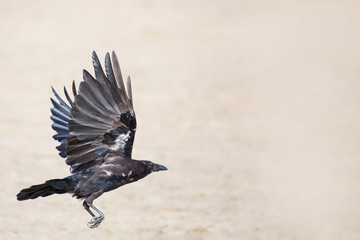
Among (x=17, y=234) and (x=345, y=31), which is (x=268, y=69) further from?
(x=17, y=234)

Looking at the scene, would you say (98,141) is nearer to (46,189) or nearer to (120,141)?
(120,141)

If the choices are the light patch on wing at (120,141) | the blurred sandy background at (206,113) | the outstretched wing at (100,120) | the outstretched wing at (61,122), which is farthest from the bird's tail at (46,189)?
the blurred sandy background at (206,113)

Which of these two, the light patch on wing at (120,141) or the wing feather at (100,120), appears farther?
the light patch on wing at (120,141)

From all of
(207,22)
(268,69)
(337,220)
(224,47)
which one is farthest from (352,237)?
(207,22)

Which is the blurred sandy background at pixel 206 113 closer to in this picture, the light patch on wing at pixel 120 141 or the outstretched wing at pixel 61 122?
the outstretched wing at pixel 61 122

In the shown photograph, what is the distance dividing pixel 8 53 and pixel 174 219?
737 centimetres

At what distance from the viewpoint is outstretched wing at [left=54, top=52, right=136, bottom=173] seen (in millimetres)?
6789

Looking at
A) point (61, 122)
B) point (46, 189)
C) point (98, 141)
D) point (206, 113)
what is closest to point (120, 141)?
point (98, 141)

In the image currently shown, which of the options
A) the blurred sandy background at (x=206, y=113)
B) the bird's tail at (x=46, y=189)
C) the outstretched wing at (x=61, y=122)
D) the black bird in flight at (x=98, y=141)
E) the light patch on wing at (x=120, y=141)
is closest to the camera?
the bird's tail at (x=46, y=189)

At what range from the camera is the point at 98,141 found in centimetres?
700

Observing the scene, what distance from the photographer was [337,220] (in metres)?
9.55

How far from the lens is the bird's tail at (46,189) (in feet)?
21.8

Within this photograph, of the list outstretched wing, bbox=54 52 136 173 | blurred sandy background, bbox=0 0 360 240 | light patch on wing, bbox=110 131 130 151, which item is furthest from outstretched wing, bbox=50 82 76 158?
blurred sandy background, bbox=0 0 360 240

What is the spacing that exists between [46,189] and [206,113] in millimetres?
6780
